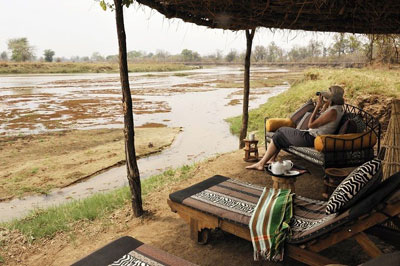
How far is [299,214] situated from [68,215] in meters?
3.25

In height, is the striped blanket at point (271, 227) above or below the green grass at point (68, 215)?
above

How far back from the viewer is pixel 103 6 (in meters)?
3.64

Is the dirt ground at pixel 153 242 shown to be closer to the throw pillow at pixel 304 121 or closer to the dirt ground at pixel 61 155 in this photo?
the throw pillow at pixel 304 121

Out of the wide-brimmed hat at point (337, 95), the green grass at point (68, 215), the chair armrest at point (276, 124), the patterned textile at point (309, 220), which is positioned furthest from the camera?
the chair armrest at point (276, 124)

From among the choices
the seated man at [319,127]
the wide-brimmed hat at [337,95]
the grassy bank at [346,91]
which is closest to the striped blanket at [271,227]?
the seated man at [319,127]

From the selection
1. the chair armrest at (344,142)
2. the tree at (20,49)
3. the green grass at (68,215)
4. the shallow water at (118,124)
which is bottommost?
the shallow water at (118,124)

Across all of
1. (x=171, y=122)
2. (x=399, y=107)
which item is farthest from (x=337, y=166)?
(x=171, y=122)

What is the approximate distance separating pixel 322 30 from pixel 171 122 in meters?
8.65

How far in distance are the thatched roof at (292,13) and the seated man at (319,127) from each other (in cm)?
104

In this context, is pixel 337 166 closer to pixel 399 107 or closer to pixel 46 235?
pixel 399 107

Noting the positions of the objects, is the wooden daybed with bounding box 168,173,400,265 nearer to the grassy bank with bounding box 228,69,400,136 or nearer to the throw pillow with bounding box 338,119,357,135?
the throw pillow with bounding box 338,119,357,135

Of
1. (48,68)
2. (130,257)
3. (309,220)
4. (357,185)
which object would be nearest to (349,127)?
(309,220)

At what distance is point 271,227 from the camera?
2453 mm

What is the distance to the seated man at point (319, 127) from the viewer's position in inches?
165
